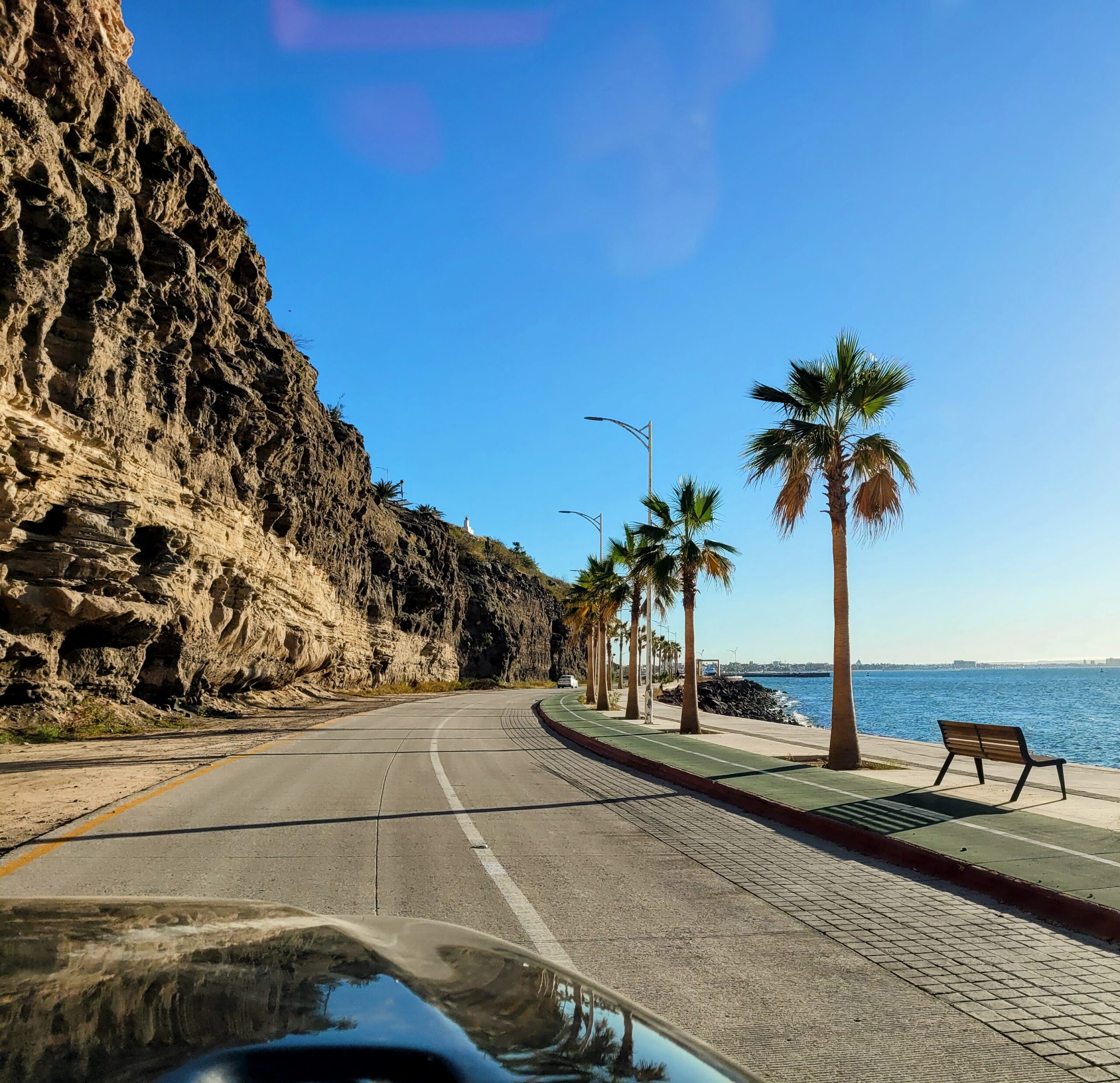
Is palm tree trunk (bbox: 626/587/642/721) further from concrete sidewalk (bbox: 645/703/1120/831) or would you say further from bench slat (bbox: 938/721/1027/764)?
bench slat (bbox: 938/721/1027/764)

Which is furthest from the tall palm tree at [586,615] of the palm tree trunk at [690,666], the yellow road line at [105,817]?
the yellow road line at [105,817]

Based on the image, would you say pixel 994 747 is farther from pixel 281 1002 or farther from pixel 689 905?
pixel 281 1002

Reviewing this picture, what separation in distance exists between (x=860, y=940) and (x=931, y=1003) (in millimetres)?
1182

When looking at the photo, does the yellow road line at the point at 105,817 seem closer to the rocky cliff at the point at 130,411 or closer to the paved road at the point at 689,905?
the paved road at the point at 689,905

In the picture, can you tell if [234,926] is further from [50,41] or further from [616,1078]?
[50,41]

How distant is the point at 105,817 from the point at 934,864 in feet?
29.6

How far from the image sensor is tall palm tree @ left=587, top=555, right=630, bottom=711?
41750 millimetres

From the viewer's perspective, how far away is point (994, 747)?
1229 centimetres

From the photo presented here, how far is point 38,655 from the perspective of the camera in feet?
68.9

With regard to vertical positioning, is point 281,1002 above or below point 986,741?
below

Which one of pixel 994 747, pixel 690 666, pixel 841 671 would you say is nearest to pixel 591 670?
pixel 690 666

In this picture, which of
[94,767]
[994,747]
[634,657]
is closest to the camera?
[994,747]

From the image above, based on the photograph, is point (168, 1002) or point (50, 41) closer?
point (168, 1002)

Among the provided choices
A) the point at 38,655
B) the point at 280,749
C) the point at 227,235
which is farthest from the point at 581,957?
the point at 227,235
